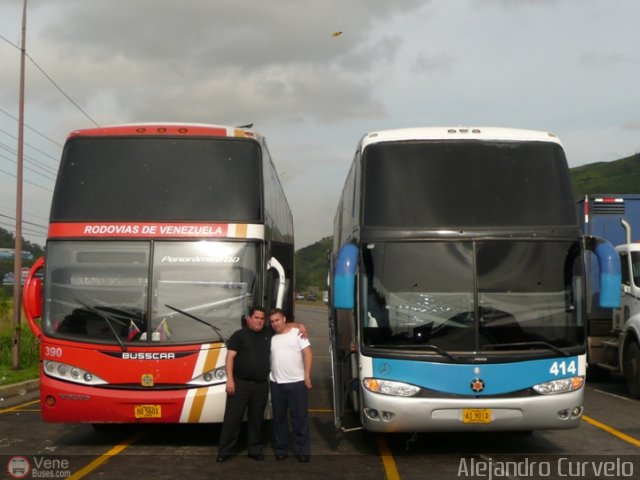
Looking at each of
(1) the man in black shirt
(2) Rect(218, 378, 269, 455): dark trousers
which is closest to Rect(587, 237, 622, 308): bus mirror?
(1) the man in black shirt

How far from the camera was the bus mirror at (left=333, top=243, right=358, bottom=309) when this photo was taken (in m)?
8.06

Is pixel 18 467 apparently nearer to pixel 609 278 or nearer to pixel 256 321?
pixel 256 321

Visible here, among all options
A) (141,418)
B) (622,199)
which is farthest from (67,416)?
(622,199)

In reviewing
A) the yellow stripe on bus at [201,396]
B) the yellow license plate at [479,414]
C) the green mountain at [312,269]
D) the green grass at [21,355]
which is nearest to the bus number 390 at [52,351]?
the yellow stripe on bus at [201,396]

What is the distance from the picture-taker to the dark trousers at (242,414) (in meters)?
8.55

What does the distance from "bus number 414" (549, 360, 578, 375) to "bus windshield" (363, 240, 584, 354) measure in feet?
0.57

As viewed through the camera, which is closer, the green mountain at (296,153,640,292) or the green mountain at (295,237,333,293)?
the green mountain at (295,237,333,293)

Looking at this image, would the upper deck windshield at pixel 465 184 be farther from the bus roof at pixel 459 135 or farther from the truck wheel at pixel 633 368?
the truck wheel at pixel 633 368

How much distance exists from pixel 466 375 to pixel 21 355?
14450 millimetres

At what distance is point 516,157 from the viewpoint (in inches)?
357

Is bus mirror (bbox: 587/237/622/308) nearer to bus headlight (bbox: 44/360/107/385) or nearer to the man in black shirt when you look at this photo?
the man in black shirt

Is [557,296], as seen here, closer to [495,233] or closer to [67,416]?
[495,233]

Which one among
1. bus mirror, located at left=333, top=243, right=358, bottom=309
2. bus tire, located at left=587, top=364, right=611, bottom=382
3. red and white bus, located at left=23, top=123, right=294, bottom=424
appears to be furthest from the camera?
bus tire, located at left=587, top=364, right=611, bottom=382

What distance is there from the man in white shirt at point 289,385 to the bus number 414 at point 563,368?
261 cm
